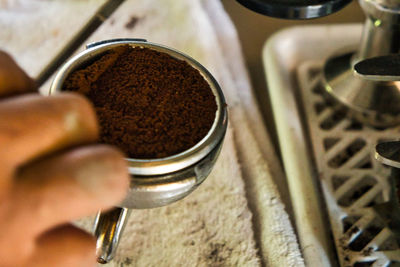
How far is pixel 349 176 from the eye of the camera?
1.63ft

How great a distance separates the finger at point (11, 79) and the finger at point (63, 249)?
0.08 m

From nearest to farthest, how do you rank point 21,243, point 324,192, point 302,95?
point 21,243, point 324,192, point 302,95

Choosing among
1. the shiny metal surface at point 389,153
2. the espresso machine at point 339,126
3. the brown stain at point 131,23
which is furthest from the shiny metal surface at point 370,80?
the brown stain at point 131,23

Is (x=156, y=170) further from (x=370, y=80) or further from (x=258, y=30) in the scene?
(x=258, y=30)

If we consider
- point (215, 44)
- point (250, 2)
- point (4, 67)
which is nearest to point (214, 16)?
point (215, 44)

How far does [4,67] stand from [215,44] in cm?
35

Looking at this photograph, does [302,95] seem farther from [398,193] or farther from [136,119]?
[136,119]

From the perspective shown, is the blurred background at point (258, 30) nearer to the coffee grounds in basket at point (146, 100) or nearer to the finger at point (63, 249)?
the coffee grounds in basket at point (146, 100)

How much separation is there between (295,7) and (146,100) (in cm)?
14

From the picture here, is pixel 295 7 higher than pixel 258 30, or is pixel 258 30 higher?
pixel 295 7

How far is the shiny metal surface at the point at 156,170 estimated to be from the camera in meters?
0.31

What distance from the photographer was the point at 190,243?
0.43m

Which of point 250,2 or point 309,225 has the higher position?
point 250,2

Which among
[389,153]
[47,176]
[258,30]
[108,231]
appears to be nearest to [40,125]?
[47,176]
